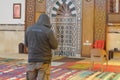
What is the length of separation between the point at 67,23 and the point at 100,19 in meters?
1.31

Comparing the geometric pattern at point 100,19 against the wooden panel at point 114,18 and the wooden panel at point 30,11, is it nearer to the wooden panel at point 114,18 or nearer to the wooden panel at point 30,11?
the wooden panel at point 114,18

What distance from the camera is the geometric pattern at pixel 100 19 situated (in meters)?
10.7

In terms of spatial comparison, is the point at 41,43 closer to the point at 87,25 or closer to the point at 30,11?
the point at 87,25

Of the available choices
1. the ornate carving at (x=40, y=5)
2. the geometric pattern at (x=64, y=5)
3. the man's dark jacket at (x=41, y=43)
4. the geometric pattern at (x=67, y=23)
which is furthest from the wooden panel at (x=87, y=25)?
the man's dark jacket at (x=41, y=43)

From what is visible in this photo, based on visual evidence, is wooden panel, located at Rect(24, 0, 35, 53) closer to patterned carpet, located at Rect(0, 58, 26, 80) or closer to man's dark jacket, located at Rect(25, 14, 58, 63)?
patterned carpet, located at Rect(0, 58, 26, 80)

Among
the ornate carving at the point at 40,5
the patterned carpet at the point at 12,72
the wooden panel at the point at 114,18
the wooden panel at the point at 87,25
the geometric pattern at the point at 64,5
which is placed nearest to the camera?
the patterned carpet at the point at 12,72

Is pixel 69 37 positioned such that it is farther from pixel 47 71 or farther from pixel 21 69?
pixel 47 71

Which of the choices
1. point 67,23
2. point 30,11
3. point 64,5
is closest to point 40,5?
point 30,11

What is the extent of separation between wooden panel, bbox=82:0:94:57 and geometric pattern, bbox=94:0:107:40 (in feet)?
0.60

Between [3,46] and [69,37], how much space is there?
Result: 9.44 feet

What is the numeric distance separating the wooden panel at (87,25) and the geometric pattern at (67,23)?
6.3 inches

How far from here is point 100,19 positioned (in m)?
10.7

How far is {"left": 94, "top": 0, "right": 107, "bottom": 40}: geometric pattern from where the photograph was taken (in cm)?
1066

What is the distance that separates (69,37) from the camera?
444 inches
